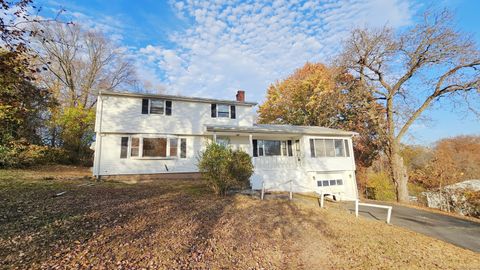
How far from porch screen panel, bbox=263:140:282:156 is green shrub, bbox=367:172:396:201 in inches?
435

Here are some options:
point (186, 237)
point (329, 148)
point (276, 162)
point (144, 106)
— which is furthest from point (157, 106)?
point (329, 148)

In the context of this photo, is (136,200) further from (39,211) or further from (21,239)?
(21,239)

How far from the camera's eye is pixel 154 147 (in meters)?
15.0

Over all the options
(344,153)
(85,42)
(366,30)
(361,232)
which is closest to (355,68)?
(366,30)

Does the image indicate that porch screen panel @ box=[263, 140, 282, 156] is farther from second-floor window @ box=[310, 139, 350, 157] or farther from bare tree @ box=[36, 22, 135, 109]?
bare tree @ box=[36, 22, 135, 109]

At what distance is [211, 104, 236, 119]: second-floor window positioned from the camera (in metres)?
16.8

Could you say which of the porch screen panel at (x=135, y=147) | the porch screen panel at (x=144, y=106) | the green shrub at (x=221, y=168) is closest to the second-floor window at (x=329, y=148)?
the green shrub at (x=221, y=168)

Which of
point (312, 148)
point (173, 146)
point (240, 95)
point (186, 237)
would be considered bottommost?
point (186, 237)

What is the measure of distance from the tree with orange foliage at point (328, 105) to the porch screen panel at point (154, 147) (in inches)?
565

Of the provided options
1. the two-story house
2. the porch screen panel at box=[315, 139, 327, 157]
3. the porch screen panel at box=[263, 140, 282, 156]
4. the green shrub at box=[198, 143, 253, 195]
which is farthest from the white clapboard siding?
the green shrub at box=[198, 143, 253, 195]

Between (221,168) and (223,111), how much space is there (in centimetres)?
802

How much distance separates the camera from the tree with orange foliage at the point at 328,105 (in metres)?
18.0

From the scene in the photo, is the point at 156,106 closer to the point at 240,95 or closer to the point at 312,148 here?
the point at 240,95

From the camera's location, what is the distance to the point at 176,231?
5551 millimetres
